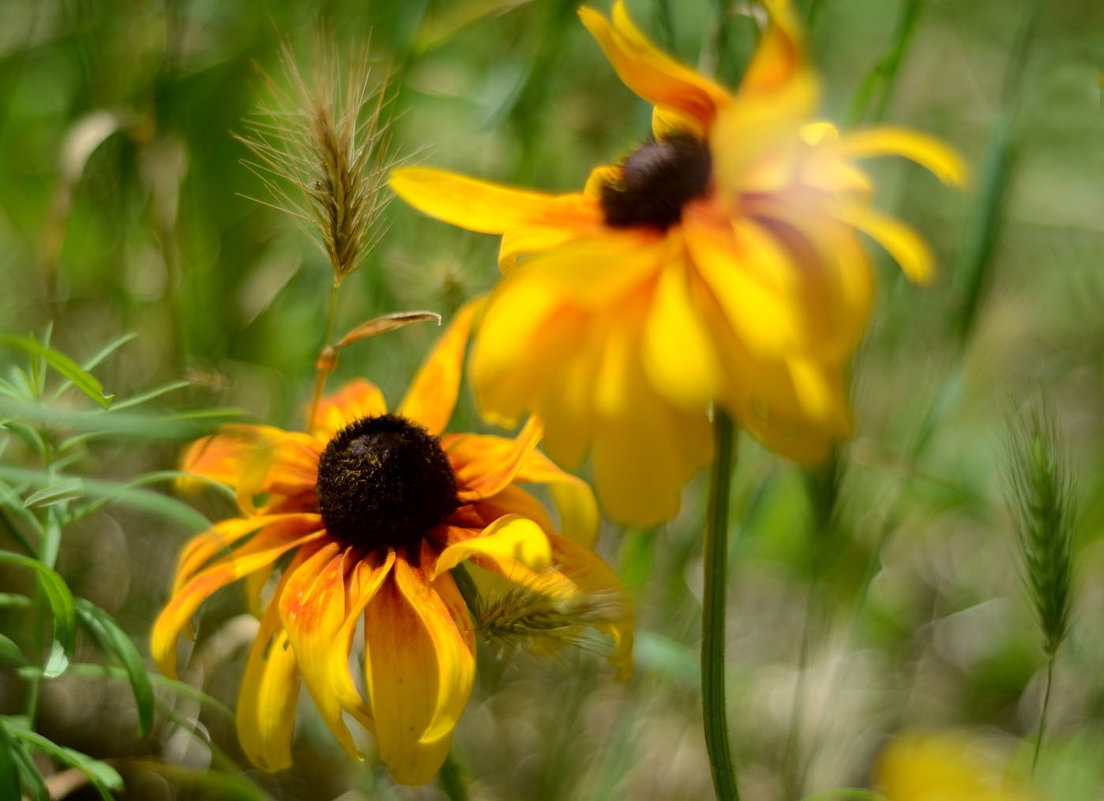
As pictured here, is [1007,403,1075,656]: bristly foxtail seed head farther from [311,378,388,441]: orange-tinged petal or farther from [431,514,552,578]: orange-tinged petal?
[311,378,388,441]: orange-tinged petal

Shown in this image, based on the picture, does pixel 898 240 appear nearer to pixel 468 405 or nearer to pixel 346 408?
pixel 346 408

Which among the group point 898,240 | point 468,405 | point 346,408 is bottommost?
point 468,405

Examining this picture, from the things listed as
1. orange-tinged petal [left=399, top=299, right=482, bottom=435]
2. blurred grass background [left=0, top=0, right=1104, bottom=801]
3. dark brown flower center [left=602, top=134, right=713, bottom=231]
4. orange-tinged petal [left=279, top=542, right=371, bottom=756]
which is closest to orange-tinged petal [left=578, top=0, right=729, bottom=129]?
dark brown flower center [left=602, top=134, right=713, bottom=231]

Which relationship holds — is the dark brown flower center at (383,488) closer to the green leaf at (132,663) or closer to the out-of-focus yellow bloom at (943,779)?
the green leaf at (132,663)

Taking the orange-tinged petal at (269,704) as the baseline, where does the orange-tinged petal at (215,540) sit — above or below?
above

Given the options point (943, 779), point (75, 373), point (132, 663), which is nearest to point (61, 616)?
point (132, 663)

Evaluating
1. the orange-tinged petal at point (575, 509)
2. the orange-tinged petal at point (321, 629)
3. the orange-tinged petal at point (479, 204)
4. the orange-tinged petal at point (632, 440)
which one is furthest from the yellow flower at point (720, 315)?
the orange-tinged petal at point (575, 509)

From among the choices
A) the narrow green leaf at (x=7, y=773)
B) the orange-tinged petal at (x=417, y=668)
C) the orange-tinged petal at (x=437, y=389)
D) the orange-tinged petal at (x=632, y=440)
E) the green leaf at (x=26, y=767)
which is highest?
the orange-tinged petal at (x=632, y=440)
